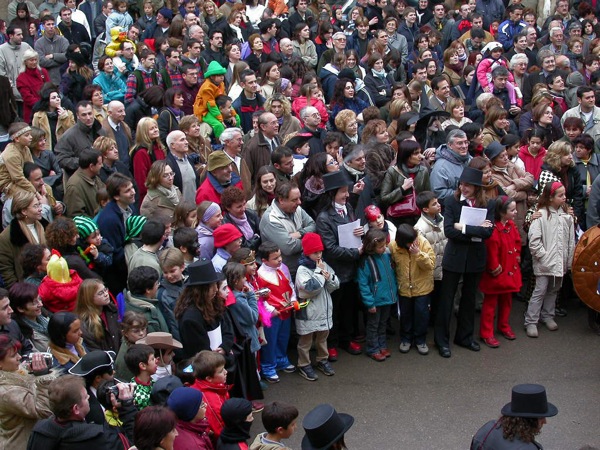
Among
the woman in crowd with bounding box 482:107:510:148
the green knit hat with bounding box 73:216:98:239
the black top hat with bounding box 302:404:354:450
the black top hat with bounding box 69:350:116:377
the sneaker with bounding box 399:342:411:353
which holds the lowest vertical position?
the sneaker with bounding box 399:342:411:353

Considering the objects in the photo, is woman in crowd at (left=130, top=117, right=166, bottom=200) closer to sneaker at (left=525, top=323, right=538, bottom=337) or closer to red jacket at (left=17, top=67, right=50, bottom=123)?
red jacket at (left=17, top=67, right=50, bottom=123)

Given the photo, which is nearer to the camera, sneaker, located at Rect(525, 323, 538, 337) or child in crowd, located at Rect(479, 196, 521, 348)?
child in crowd, located at Rect(479, 196, 521, 348)

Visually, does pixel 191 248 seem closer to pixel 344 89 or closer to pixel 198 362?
pixel 198 362

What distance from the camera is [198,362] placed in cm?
638

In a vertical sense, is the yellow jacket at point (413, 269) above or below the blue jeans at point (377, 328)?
above

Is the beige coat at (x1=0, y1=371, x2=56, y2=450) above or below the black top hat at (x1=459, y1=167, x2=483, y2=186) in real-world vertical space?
below

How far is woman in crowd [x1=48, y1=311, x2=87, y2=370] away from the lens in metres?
6.29

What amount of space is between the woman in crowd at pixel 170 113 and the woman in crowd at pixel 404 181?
9.58 feet

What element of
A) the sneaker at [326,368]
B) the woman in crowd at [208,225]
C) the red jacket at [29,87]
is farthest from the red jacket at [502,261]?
the red jacket at [29,87]

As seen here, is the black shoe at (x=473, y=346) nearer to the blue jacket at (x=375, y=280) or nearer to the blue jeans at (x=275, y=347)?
the blue jacket at (x=375, y=280)

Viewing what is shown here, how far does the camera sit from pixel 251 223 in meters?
8.68

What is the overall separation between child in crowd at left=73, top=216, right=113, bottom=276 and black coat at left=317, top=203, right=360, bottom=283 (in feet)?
6.82

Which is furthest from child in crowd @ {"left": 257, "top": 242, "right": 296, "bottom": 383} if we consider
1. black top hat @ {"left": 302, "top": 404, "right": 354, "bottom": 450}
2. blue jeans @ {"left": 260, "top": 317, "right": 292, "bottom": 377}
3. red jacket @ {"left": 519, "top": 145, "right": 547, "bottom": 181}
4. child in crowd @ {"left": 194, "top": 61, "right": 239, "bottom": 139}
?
red jacket @ {"left": 519, "top": 145, "right": 547, "bottom": 181}

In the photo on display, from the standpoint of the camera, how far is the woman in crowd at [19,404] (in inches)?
216
